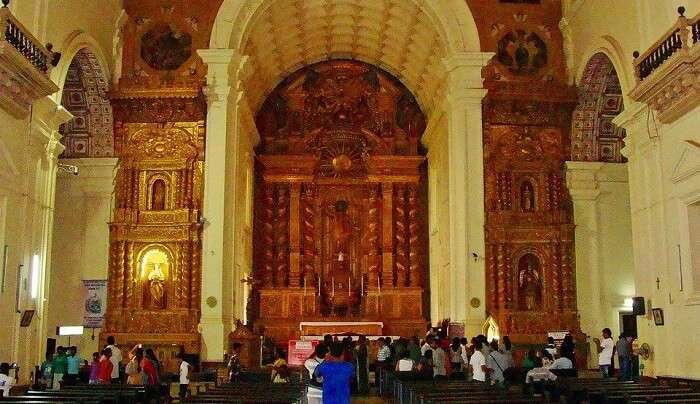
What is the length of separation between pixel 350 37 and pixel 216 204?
9.36m

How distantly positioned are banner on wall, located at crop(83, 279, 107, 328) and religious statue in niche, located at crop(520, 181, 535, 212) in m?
10.7

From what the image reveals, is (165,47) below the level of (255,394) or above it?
above

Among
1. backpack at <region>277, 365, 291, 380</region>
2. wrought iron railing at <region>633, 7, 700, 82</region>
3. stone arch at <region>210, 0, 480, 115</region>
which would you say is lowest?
backpack at <region>277, 365, 291, 380</region>

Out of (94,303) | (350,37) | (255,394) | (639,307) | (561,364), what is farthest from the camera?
(350,37)

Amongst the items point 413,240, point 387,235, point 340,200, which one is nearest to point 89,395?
point 387,235

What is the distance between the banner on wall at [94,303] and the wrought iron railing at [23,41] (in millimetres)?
5172

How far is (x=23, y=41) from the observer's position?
1409 cm

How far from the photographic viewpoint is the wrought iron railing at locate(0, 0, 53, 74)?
1290cm

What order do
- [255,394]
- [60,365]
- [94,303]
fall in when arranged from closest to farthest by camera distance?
[255,394], [60,365], [94,303]

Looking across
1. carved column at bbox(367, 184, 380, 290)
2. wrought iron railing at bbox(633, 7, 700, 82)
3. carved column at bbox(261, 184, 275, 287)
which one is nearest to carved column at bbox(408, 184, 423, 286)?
carved column at bbox(367, 184, 380, 290)

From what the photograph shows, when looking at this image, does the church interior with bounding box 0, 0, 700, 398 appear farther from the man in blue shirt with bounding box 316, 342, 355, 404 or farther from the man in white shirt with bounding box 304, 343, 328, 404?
the man in blue shirt with bounding box 316, 342, 355, 404

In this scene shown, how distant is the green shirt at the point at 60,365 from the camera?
1439cm

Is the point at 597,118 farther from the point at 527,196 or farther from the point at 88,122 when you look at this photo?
the point at 88,122

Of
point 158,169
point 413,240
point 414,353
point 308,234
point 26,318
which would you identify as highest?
point 158,169
